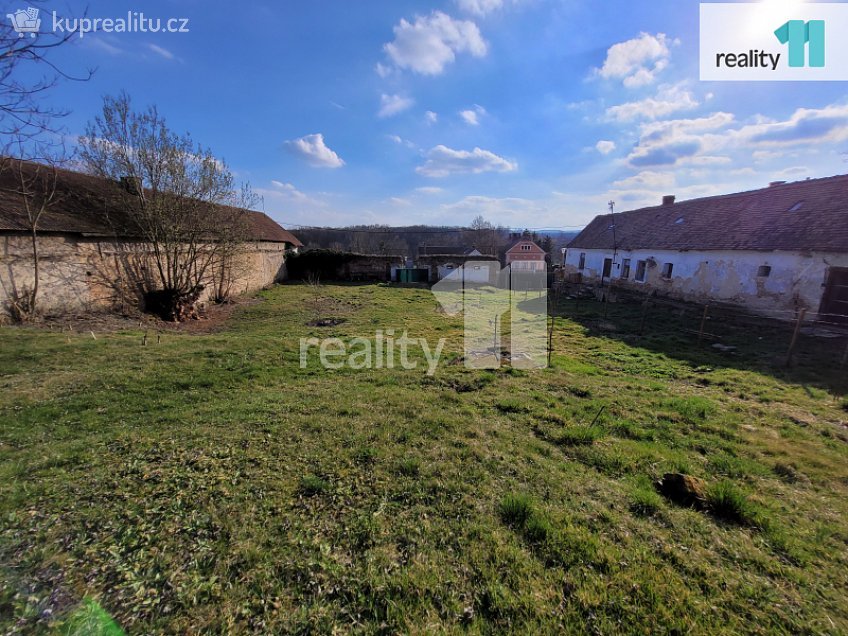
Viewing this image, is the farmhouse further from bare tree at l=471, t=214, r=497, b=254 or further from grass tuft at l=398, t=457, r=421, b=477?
bare tree at l=471, t=214, r=497, b=254

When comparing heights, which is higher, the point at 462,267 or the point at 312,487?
the point at 462,267

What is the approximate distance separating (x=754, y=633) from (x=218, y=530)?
3.42 metres

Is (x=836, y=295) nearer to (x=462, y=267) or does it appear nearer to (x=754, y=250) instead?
(x=754, y=250)

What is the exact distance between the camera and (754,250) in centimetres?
1201

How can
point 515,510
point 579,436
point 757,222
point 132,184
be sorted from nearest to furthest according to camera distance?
point 515,510
point 579,436
point 132,184
point 757,222

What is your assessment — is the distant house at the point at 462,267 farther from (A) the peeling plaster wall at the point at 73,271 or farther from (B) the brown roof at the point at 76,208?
(B) the brown roof at the point at 76,208

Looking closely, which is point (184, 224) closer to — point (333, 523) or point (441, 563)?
point (333, 523)

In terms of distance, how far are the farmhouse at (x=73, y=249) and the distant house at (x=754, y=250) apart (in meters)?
20.4

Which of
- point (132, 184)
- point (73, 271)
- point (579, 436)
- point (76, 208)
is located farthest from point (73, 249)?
point (579, 436)

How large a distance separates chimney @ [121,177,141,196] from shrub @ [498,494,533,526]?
13.5m

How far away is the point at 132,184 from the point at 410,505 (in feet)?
43.6

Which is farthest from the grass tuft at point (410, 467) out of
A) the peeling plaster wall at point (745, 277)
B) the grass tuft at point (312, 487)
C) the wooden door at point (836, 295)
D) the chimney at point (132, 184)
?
the peeling plaster wall at point (745, 277)

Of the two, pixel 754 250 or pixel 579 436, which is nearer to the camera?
pixel 579 436

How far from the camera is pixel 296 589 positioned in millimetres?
2023
